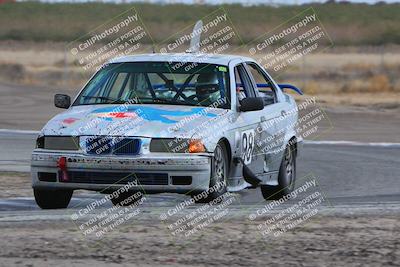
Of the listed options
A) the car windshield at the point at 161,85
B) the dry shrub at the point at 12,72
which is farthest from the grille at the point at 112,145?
the dry shrub at the point at 12,72

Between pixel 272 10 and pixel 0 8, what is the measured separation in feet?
68.8

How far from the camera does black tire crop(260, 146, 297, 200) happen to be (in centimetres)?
1234

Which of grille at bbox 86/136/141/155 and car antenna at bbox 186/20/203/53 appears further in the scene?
car antenna at bbox 186/20/203/53

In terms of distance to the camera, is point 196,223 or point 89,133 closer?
point 196,223

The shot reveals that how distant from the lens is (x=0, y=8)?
79188mm

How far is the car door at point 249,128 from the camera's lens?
36.3ft

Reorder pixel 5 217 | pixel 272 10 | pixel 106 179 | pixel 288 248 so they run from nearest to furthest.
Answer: pixel 288 248 < pixel 5 217 < pixel 106 179 < pixel 272 10

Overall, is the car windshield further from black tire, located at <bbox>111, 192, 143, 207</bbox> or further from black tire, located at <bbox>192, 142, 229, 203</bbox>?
black tire, located at <bbox>111, 192, 143, 207</bbox>

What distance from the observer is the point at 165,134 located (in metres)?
10.1

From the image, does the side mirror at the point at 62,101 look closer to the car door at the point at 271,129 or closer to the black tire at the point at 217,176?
the black tire at the point at 217,176

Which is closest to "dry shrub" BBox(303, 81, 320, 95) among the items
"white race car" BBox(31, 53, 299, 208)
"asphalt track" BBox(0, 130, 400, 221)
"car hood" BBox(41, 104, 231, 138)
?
"asphalt track" BBox(0, 130, 400, 221)

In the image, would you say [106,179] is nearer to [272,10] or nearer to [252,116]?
[252,116]

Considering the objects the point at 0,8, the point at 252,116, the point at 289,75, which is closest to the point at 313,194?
the point at 252,116

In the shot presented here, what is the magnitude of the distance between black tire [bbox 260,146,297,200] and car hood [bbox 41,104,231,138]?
1.73 meters
